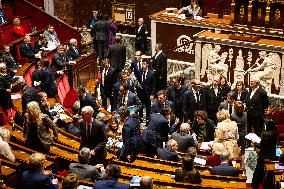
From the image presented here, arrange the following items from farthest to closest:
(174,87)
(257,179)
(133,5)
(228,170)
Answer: (133,5)
(174,87)
(257,179)
(228,170)

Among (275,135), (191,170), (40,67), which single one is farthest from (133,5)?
(191,170)

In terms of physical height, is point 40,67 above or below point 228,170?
above

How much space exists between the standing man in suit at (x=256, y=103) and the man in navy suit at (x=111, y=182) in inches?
163

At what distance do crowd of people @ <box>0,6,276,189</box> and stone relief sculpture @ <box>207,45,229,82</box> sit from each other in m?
1.10

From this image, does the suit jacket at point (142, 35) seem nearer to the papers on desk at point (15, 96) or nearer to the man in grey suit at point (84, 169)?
the papers on desk at point (15, 96)

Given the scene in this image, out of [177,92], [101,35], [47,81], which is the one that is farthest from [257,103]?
[101,35]

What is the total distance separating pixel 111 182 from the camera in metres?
6.10

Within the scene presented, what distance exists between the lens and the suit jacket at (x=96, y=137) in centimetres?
732

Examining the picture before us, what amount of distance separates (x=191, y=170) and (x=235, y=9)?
23.6ft

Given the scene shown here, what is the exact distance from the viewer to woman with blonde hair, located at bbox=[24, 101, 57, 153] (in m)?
7.32

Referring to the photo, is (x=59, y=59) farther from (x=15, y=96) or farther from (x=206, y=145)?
(x=206, y=145)

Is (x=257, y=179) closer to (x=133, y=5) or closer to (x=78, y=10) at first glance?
(x=133, y=5)

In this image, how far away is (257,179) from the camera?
7.71 metres

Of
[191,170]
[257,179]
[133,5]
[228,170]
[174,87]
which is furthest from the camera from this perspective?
[133,5]
